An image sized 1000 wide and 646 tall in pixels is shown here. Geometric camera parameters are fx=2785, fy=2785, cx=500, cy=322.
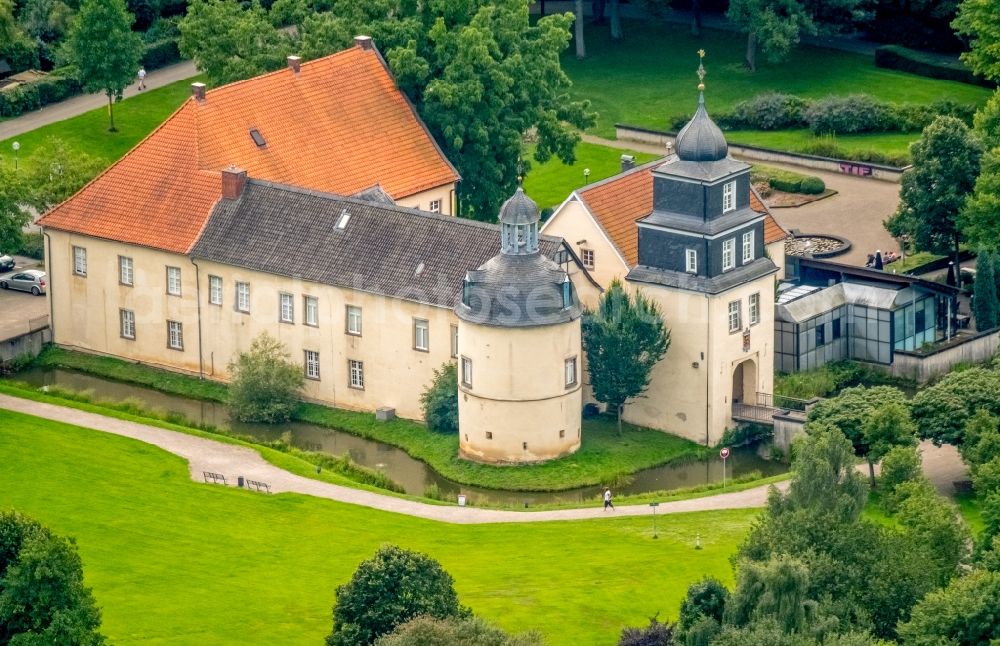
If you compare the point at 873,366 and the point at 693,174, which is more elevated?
the point at 693,174

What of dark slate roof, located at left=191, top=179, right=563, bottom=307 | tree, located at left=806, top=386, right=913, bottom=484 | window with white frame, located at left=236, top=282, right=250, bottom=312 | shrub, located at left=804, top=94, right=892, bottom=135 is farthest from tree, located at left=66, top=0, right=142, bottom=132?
tree, located at left=806, top=386, right=913, bottom=484

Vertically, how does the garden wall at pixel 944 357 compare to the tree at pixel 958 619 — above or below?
below

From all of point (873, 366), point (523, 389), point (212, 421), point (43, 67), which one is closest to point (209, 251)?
point (212, 421)

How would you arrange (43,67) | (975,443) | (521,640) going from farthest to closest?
(43,67), (975,443), (521,640)

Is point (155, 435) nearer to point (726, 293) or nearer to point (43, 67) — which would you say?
point (726, 293)

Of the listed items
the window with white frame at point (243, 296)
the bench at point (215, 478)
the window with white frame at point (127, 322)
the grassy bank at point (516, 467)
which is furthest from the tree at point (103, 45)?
the bench at point (215, 478)

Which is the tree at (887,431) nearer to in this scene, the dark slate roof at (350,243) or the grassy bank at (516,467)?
the grassy bank at (516,467)

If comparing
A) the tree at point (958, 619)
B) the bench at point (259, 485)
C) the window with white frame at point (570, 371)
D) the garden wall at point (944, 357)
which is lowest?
the bench at point (259, 485)
